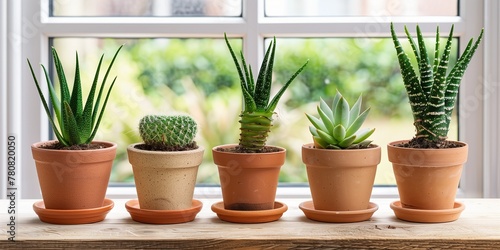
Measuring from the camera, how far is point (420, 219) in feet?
4.18

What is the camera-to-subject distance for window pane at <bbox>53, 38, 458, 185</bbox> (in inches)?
65.7

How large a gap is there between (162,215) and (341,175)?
36 centimetres

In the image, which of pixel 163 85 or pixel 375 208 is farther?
pixel 163 85

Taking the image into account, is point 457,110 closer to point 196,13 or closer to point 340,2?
point 340,2

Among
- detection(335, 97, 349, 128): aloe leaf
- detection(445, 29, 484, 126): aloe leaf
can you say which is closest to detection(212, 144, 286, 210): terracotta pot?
detection(335, 97, 349, 128): aloe leaf

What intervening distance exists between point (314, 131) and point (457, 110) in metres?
0.54

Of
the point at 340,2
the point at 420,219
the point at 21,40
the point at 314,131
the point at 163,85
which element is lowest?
the point at 420,219

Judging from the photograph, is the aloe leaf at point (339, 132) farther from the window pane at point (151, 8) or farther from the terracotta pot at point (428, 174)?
the window pane at point (151, 8)

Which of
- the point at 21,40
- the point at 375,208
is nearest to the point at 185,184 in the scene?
the point at 375,208

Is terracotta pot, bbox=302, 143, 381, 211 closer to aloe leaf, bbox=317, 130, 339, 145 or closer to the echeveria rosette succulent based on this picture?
aloe leaf, bbox=317, 130, 339, 145

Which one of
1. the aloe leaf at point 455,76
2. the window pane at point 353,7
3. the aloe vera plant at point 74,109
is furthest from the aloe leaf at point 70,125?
the aloe leaf at point 455,76

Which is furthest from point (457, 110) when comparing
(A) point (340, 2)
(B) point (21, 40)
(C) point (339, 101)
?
(B) point (21, 40)

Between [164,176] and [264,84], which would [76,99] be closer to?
[164,176]

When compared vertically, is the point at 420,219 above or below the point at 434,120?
below
